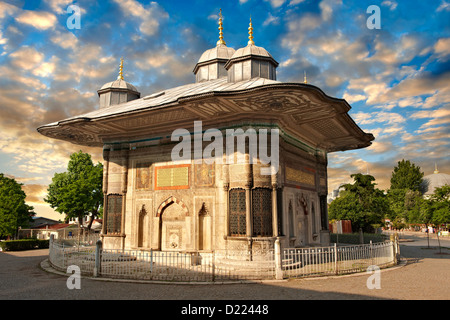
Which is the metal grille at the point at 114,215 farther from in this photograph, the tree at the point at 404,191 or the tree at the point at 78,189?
the tree at the point at 404,191

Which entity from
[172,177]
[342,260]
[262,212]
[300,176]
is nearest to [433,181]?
[300,176]

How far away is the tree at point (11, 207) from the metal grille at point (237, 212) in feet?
71.2

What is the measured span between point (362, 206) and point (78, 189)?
24.5m

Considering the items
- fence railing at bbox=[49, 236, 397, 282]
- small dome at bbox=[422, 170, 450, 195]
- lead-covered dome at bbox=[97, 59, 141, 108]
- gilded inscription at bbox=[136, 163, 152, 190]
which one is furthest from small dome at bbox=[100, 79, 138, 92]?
small dome at bbox=[422, 170, 450, 195]

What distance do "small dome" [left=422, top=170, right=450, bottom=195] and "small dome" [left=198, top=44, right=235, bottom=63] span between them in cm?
5960

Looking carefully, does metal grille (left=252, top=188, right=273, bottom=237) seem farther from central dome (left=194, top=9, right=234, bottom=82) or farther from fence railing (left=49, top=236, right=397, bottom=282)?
central dome (left=194, top=9, right=234, bottom=82)

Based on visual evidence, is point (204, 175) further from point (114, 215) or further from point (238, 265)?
point (114, 215)

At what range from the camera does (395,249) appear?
37.3ft

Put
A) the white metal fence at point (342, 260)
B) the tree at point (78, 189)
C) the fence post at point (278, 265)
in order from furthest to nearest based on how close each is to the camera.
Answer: the tree at point (78, 189), the white metal fence at point (342, 260), the fence post at point (278, 265)

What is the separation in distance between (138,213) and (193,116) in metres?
4.61

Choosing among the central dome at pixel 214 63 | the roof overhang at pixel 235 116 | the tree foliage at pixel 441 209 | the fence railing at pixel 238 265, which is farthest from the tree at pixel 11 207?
the tree foliage at pixel 441 209

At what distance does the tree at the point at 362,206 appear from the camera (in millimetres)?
23594

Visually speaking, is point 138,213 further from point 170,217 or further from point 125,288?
point 125,288
